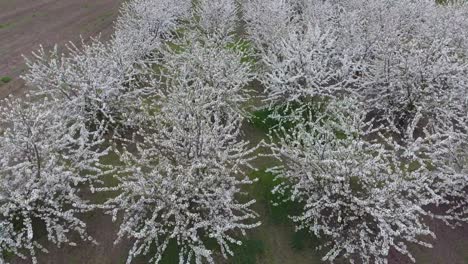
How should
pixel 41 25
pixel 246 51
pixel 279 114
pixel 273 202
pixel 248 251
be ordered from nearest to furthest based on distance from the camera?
1. pixel 248 251
2. pixel 273 202
3. pixel 279 114
4. pixel 246 51
5. pixel 41 25

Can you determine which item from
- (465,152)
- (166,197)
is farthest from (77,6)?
(465,152)

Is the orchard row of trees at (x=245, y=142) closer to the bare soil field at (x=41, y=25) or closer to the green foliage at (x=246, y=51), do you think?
the green foliage at (x=246, y=51)

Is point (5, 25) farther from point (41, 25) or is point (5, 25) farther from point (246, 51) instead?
point (246, 51)

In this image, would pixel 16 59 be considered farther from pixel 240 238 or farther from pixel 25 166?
pixel 240 238

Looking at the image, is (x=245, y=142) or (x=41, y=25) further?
(x=41, y=25)

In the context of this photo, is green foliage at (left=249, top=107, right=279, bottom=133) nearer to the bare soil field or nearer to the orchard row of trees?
the orchard row of trees

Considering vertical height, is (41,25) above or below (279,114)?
above

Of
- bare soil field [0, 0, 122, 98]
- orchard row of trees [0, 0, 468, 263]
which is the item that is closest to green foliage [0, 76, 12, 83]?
bare soil field [0, 0, 122, 98]

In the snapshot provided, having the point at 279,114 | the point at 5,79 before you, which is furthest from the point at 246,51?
the point at 5,79
